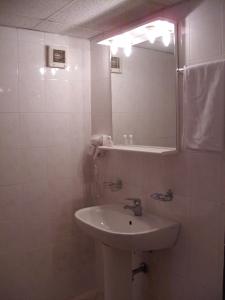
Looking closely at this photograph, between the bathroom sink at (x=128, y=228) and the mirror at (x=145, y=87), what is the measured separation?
492 mm

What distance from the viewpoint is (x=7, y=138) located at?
219cm

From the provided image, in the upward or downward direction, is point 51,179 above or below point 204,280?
above

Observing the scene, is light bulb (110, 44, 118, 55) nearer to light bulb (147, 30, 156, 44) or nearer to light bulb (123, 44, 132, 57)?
light bulb (123, 44, 132, 57)

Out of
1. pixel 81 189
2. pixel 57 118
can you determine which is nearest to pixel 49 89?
pixel 57 118

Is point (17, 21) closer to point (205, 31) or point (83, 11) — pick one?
point (83, 11)

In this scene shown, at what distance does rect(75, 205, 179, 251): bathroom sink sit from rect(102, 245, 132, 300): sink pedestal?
0.17m

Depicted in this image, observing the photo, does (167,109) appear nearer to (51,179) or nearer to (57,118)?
(57,118)

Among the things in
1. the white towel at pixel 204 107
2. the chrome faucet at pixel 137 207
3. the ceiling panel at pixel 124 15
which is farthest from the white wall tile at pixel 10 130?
the white towel at pixel 204 107

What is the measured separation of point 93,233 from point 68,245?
27.3 inches

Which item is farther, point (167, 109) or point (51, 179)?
point (51, 179)

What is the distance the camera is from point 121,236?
174 centimetres

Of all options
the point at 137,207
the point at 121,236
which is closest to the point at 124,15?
the point at 137,207

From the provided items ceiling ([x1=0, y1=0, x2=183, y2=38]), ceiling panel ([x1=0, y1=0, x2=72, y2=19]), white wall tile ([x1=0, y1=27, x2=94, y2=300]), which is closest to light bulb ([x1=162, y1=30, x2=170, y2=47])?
ceiling ([x1=0, y1=0, x2=183, y2=38])

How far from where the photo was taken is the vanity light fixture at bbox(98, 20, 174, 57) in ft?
6.29
